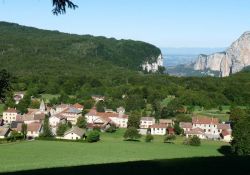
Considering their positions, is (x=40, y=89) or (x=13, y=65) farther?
(x=13, y=65)

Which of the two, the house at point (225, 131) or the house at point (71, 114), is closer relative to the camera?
the house at point (225, 131)

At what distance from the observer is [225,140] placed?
179 ft

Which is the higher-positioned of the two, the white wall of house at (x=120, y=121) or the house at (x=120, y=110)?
the house at (x=120, y=110)

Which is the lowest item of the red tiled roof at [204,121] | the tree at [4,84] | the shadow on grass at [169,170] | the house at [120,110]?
the red tiled roof at [204,121]

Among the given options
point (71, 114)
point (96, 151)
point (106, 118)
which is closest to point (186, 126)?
point (106, 118)

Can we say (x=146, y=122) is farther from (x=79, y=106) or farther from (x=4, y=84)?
(x=4, y=84)

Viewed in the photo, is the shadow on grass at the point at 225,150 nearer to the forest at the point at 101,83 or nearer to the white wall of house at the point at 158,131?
the white wall of house at the point at 158,131

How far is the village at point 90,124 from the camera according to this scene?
174 ft

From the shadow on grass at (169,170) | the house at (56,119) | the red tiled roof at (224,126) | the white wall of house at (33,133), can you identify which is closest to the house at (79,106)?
the house at (56,119)

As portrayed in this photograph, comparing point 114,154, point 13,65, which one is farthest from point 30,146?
point 13,65

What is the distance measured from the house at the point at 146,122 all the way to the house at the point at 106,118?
7.27ft

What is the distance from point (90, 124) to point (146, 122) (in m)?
7.24

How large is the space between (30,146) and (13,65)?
320ft

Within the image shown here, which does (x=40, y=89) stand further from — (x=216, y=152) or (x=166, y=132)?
(x=216, y=152)
